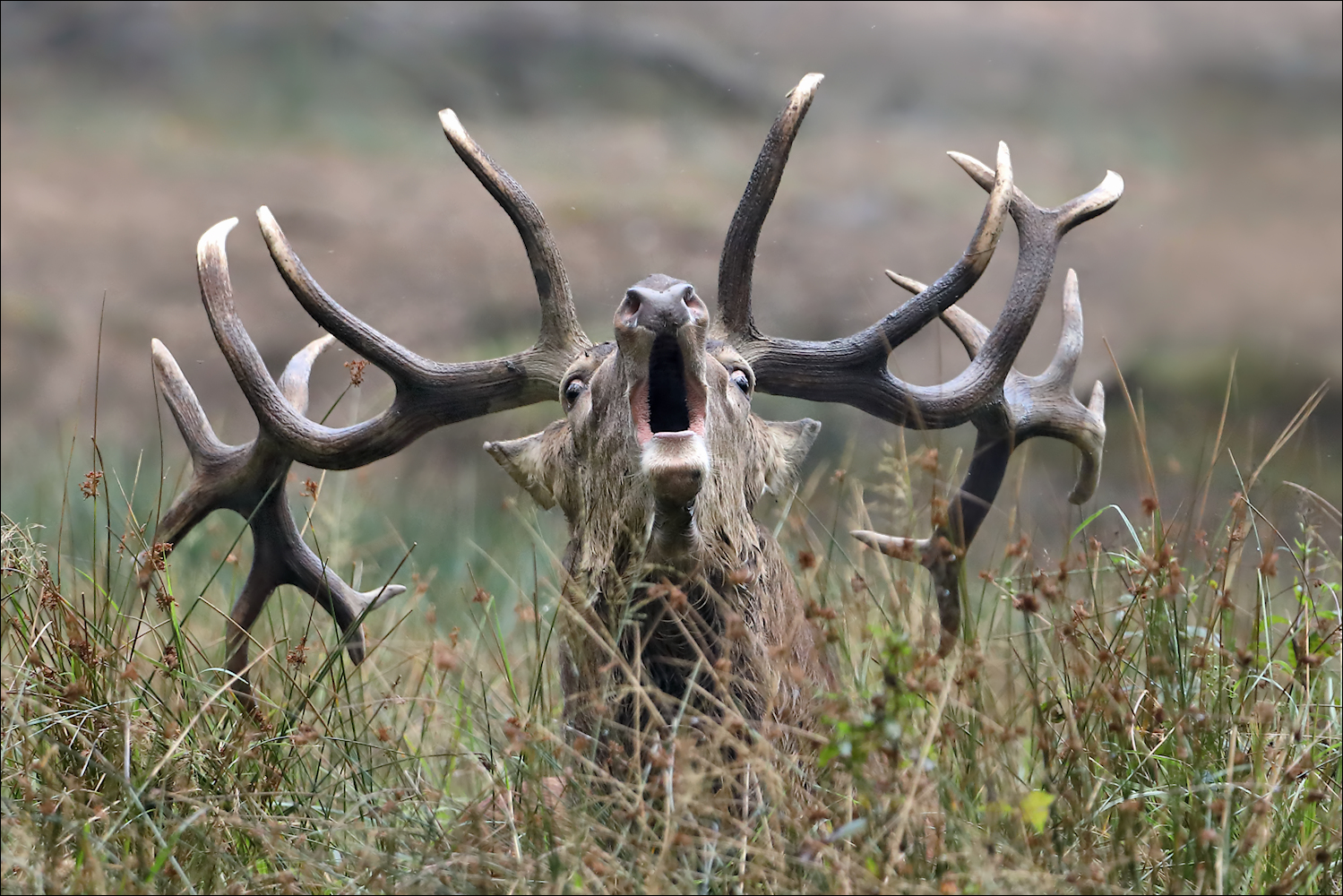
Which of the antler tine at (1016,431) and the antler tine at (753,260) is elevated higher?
the antler tine at (753,260)

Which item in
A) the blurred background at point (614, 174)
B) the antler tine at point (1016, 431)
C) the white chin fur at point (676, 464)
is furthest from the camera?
Result: the blurred background at point (614, 174)

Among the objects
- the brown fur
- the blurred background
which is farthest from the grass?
the blurred background

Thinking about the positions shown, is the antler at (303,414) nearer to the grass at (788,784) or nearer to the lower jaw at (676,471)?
the grass at (788,784)

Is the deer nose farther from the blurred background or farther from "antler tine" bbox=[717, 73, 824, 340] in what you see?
the blurred background

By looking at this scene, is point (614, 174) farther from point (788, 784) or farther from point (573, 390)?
point (788, 784)

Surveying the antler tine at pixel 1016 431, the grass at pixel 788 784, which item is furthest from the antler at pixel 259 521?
the antler tine at pixel 1016 431

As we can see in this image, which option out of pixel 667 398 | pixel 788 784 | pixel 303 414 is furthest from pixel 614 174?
pixel 788 784

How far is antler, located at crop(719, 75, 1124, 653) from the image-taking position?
2982 mm

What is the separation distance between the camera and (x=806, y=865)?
1892 millimetres

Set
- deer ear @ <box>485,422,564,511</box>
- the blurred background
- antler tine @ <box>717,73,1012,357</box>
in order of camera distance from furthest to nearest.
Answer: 1. the blurred background
2. deer ear @ <box>485,422,564,511</box>
3. antler tine @ <box>717,73,1012,357</box>

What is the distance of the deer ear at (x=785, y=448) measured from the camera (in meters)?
3.16

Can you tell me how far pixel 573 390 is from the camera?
2.95m

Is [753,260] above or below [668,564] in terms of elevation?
above

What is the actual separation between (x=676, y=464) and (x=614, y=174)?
646 cm
